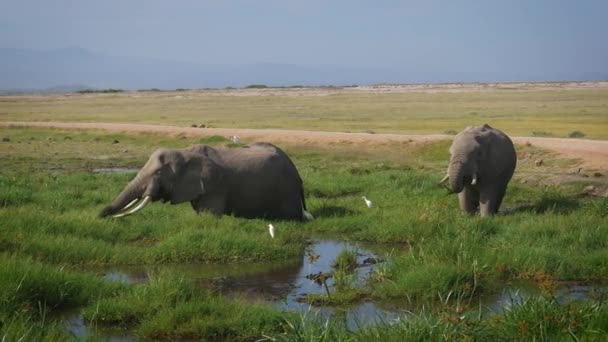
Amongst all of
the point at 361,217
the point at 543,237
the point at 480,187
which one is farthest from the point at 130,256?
the point at 480,187

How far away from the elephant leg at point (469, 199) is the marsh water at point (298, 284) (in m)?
3.13

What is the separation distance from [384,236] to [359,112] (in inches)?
1849

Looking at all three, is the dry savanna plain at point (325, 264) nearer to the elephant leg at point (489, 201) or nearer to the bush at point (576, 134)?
the elephant leg at point (489, 201)

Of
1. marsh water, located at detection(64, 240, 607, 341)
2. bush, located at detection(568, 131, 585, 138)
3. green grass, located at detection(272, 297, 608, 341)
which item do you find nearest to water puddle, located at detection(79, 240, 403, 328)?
marsh water, located at detection(64, 240, 607, 341)

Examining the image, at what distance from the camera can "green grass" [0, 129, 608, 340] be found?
696 cm

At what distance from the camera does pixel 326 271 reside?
1130 cm

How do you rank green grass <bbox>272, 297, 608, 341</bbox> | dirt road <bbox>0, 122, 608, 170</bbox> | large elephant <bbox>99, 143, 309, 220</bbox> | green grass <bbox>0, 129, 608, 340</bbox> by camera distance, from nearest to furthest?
green grass <bbox>272, 297, 608, 341</bbox> → green grass <bbox>0, 129, 608, 340</bbox> → large elephant <bbox>99, 143, 309, 220</bbox> → dirt road <bbox>0, 122, 608, 170</bbox>

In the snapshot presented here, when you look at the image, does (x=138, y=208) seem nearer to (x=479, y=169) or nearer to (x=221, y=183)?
(x=221, y=183)

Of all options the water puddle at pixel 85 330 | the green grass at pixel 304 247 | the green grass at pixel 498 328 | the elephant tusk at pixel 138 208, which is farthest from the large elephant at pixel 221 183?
the green grass at pixel 498 328

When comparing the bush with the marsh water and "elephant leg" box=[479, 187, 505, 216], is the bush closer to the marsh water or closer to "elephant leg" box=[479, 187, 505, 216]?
"elephant leg" box=[479, 187, 505, 216]

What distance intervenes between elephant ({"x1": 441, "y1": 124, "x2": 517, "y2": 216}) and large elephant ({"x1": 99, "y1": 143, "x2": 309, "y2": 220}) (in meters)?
2.86

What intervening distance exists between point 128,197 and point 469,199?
20.3ft

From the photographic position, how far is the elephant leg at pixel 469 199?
1538 cm

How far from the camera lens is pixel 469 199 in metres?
15.5
